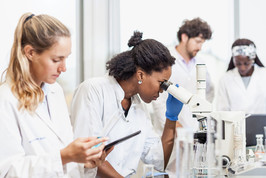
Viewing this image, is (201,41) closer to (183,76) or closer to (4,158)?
(183,76)

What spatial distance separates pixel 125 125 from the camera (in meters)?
2.19

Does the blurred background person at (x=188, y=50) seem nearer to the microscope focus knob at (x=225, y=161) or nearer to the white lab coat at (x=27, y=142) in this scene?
the microscope focus knob at (x=225, y=161)

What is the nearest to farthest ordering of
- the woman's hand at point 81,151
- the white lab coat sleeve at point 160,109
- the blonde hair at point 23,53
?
the woman's hand at point 81,151
the blonde hair at point 23,53
the white lab coat sleeve at point 160,109

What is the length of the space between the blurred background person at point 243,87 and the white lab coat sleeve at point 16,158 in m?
2.55

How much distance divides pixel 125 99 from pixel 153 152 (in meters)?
0.37

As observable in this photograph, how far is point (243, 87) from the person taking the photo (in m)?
3.74

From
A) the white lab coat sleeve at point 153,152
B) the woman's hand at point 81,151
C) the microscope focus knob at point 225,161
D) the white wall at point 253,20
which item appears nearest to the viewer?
the woman's hand at point 81,151

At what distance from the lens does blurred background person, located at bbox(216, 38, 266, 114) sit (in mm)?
3678

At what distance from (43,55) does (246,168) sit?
1.04m

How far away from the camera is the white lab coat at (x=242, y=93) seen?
3.70 meters

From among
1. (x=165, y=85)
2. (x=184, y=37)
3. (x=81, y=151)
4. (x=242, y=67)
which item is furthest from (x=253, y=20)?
(x=81, y=151)

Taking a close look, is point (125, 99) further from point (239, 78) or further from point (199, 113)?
point (239, 78)

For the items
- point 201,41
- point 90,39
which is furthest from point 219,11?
point 90,39

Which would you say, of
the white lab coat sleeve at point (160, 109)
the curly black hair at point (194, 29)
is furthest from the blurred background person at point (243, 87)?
the white lab coat sleeve at point (160, 109)
